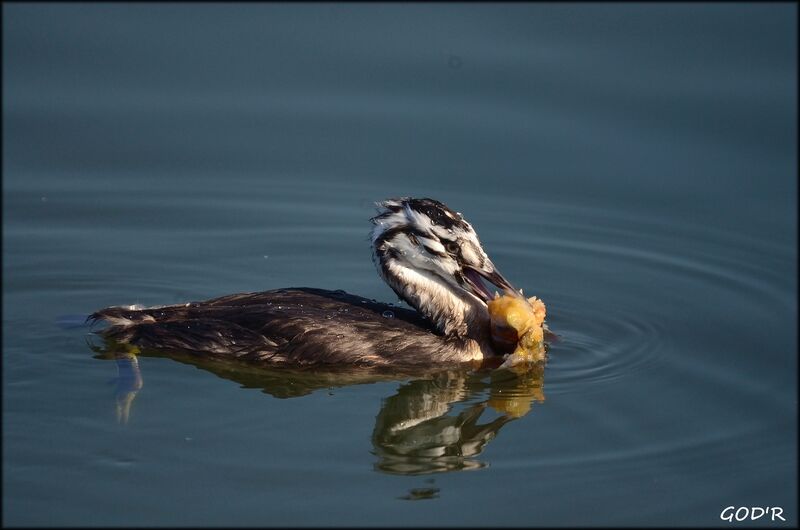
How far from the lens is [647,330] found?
12.1 meters

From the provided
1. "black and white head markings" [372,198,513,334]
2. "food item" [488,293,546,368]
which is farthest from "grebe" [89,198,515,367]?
"food item" [488,293,546,368]

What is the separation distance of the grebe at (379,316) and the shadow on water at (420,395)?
96 millimetres

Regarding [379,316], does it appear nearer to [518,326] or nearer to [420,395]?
[420,395]

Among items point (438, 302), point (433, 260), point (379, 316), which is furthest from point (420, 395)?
point (433, 260)

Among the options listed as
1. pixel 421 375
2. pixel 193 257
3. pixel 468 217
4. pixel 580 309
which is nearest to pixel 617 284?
pixel 580 309

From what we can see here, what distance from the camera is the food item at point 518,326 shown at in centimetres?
1110

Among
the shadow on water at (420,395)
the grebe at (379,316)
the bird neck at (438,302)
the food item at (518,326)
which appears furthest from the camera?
the bird neck at (438,302)

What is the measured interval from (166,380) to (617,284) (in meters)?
4.59

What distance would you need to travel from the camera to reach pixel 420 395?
1081 cm

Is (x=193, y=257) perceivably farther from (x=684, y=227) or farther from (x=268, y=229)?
(x=684, y=227)

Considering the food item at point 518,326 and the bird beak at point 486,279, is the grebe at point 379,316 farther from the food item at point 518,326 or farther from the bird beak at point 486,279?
the food item at point 518,326

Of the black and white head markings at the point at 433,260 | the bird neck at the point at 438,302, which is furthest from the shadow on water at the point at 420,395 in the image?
the black and white head markings at the point at 433,260

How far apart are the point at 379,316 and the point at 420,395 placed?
32.4 inches

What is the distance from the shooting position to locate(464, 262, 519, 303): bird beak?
11195 mm
